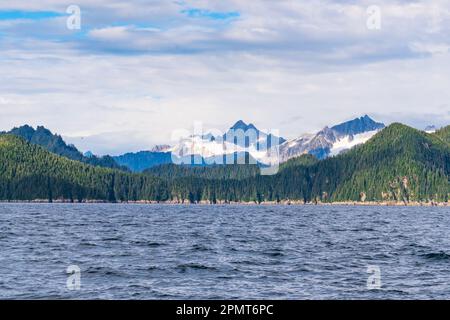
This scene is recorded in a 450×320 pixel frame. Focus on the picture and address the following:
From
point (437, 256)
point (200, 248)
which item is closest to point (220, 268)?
point (200, 248)

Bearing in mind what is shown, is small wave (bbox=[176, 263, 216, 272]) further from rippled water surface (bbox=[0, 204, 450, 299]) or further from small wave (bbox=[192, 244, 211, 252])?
small wave (bbox=[192, 244, 211, 252])

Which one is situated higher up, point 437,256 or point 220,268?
point 220,268

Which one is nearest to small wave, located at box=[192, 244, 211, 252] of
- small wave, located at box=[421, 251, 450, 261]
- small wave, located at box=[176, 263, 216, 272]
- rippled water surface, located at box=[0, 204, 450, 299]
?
rippled water surface, located at box=[0, 204, 450, 299]

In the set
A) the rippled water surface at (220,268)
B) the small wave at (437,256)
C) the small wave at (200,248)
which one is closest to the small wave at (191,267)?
the rippled water surface at (220,268)

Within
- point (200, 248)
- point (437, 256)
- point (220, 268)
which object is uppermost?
point (200, 248)

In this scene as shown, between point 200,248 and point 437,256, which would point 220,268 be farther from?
point 437,256

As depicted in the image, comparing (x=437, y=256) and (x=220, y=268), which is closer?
(x=220, y=268)

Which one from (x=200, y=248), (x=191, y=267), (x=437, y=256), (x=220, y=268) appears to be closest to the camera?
(x=220, y=268)

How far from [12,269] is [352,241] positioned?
47.3 m

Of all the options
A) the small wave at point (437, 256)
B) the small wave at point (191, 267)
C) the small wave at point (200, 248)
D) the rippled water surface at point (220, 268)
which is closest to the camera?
the rippled water surface at point (220, 268)

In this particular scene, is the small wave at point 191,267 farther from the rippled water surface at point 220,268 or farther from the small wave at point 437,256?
the small wave at point 437,256
